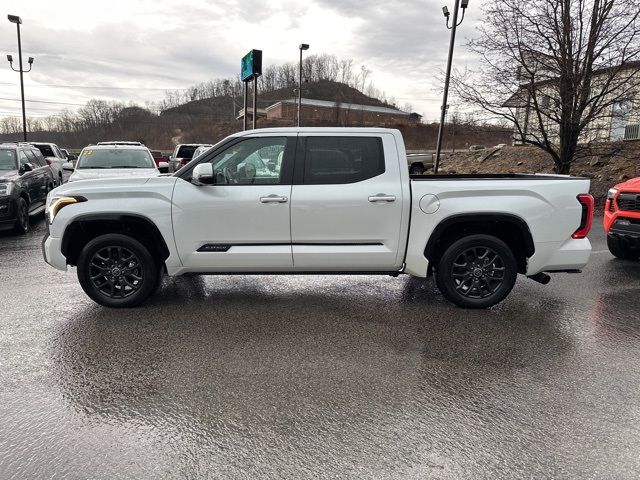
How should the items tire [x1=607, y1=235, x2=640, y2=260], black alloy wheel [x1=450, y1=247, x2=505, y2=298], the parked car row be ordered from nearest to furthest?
1. black alloy wheel [x1=450, y1=247, x2=505, y2=298]
2. tire [x1=607, y1=235, x2=640, y2=260]
3. the parked car row

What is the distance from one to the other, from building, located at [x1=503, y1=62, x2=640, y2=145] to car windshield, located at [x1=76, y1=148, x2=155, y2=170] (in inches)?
411

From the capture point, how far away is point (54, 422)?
115 inches

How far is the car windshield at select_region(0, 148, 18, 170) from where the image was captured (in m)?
9.94

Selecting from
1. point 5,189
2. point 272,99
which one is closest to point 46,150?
point 5,189

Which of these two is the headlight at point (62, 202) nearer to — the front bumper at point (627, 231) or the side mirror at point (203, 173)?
the side mirror at point (203, 173)

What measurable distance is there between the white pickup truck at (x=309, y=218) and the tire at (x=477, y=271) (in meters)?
0.01

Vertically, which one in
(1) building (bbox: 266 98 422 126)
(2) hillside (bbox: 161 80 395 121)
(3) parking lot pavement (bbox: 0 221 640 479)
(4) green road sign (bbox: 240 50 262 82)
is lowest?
(3) parking lot pavement (bbox: 0 221 640 479)

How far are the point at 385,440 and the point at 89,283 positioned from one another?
3.64 meters

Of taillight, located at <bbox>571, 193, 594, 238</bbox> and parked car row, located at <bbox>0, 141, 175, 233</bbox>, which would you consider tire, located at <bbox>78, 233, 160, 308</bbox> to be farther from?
taillight, located at <bbox>571, 193, 594, 238</bbox>

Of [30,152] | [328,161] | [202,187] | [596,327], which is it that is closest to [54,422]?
[202,187]

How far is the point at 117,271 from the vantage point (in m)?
4.94

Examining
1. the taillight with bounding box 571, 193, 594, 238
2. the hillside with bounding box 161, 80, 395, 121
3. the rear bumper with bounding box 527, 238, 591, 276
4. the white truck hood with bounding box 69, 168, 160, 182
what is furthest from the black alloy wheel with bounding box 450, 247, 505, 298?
the hillside with bounding box 161, 80, 395, 121

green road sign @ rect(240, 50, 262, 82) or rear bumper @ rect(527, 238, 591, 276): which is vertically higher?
green road sign @ rect(240, 50, 262, 82)

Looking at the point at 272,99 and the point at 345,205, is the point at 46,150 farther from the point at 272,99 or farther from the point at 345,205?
the point at 272,99
